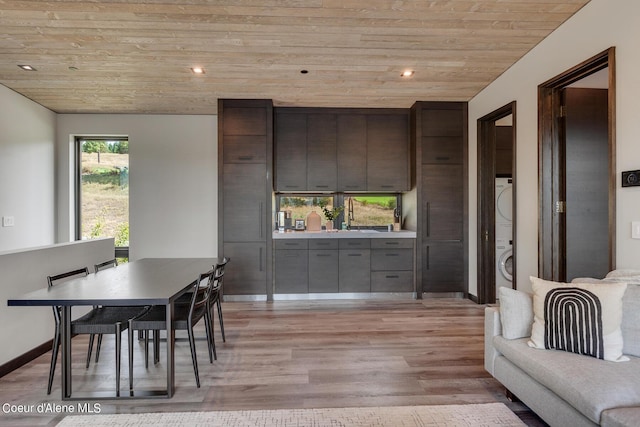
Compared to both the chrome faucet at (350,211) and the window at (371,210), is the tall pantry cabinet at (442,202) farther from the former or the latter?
the chrome faucet at (350,211)

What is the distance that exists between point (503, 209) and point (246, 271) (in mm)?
3513

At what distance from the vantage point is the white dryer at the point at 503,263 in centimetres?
436

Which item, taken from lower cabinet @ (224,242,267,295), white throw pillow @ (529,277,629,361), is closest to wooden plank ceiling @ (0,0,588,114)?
lower cabinet @ (224,242,267,295)

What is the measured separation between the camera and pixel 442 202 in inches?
184

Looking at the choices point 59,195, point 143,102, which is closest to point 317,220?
point 143,102

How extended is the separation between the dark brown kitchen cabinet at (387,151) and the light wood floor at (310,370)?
6.57 ft

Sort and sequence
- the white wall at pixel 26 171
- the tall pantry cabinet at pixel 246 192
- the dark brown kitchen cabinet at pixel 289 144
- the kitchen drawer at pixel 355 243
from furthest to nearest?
the dark brown kitchen cabinet at pixel 289 144 < the kitchen drawer at pixel 355 243 < the tall pantry cabinet at pixel 246 192 < the white wall at pixel 26 171

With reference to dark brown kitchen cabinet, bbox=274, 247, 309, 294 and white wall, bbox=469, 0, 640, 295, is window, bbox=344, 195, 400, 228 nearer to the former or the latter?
dark brown kitchen cabinet, bbox=274, 247, 309, 294

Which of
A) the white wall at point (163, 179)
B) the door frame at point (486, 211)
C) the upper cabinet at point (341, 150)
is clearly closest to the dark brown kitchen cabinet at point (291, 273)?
the upper cabinet at point (341, 150)

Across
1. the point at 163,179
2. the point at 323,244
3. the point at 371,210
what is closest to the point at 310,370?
the point at 323,244

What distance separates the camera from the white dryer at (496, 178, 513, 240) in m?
4.39

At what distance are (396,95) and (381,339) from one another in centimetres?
301

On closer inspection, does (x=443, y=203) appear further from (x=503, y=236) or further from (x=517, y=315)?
(x=517, y=315)

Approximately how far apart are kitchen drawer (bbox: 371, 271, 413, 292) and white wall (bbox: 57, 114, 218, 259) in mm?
2522
